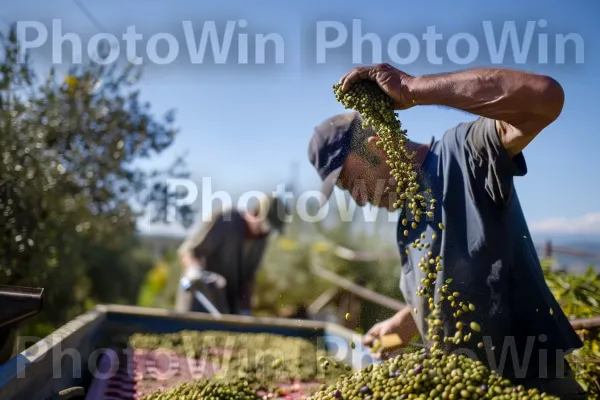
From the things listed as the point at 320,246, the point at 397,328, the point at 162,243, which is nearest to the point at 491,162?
the point at 397,328

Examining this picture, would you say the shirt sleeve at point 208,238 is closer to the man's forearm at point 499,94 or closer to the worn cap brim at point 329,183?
the worn cap brim at point 329,183

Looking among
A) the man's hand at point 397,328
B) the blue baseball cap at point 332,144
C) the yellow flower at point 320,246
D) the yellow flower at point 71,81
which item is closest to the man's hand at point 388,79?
the blue baseball cap at point 332,144

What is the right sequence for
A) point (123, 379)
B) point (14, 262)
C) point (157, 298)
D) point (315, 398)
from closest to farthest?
point (315, 398) → point (123, 379) → point (14, 262) → point (157, 298)

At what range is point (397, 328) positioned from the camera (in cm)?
222

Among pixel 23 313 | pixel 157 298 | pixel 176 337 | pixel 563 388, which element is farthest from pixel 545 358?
pixel 157 298

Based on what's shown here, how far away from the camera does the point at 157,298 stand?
10.0 m

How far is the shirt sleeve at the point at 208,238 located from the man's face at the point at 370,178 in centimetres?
354

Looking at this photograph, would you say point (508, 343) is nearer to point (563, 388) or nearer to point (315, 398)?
point (563, 388)

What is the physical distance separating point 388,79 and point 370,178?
15.6 inches

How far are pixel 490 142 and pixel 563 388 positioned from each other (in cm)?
96

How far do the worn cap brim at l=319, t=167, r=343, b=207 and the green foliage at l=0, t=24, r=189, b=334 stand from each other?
82.3 inches

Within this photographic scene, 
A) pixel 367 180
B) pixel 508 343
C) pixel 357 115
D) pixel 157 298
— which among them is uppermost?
pixel 357 115

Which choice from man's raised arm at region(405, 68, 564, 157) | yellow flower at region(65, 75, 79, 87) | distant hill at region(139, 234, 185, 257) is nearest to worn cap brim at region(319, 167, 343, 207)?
man's raised arm at region(405, 68, 564, 157)

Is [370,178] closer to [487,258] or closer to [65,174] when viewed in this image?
[487,258]
